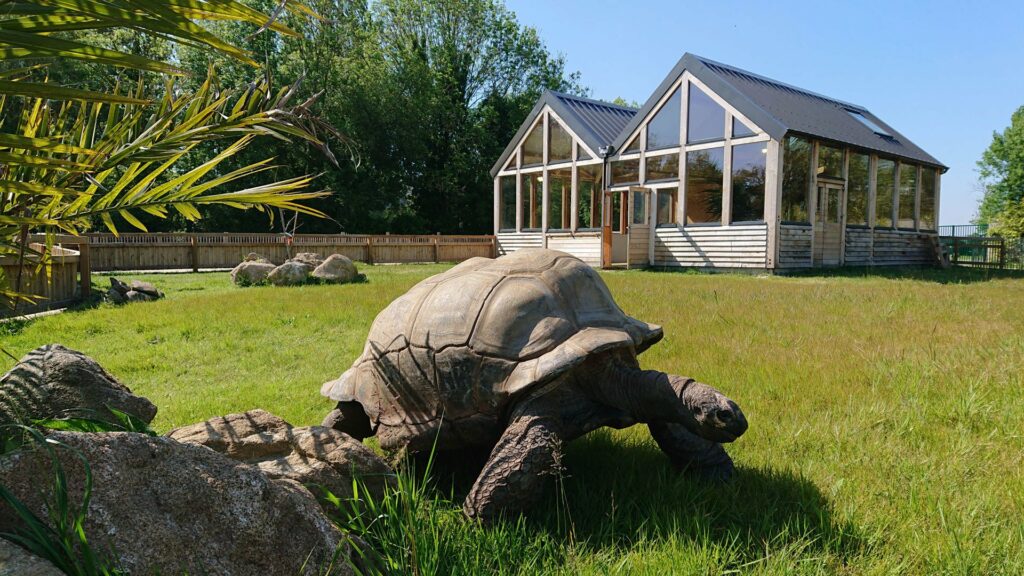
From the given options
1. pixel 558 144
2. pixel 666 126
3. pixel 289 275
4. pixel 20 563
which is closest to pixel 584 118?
pixel 558 144

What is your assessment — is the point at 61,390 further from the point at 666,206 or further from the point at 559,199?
the point at 559,199

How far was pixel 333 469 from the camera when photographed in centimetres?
246

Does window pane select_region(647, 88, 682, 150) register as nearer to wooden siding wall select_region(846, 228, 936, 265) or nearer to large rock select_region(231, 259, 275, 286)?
wooden siding wall select_region(846, 228, 936, 265)

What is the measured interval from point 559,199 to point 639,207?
4.53 metres

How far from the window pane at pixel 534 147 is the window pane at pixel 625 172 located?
373cm

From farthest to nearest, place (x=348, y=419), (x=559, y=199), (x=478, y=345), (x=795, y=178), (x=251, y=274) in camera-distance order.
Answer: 1. (x=559, y=199)
2. (x=795, y=178)
3. (x=251, y=274)
4. (x=348, y=419)
5. (x=478, y=345)

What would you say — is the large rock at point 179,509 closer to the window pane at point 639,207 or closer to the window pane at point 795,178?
the window pane at point 795,178

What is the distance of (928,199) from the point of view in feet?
76.4

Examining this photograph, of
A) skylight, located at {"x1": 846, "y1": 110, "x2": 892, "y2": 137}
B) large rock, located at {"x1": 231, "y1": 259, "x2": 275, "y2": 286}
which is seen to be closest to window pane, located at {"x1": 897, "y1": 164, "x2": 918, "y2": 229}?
skylight, located at {"x1": 846, "y1": 110, "x2": 892, "y2": 137}

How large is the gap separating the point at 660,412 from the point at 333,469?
161 centimetres

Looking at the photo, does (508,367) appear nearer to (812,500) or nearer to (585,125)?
(812,500)

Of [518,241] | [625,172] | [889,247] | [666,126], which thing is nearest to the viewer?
[666,126]

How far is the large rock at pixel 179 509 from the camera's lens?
1.48m

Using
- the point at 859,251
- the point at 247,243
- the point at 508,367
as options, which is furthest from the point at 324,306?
the point at 859,251
